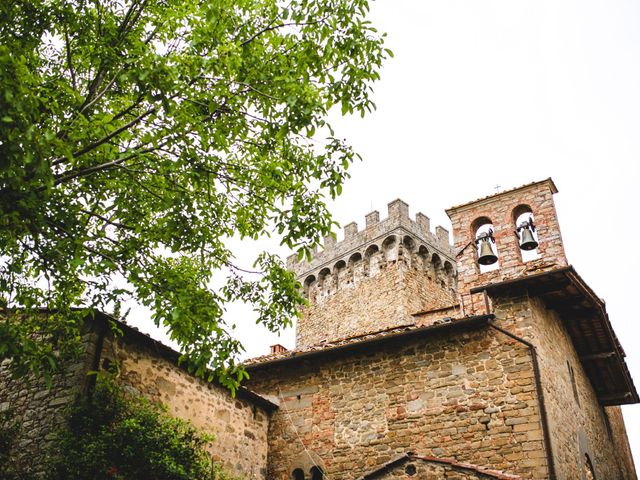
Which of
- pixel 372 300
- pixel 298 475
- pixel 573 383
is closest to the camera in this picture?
pixel 298 475

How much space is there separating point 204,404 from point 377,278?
13347mm

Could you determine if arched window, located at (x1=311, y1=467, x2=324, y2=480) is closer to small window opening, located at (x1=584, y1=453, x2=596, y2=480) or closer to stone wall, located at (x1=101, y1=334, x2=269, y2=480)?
stone wall, located at (x1=101, y1=334, x2=269, y2=480)

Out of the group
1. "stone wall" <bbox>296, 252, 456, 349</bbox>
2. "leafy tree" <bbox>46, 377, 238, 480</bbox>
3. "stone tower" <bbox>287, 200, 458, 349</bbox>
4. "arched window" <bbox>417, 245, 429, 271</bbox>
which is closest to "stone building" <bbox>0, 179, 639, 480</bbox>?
"leafy tree" <bbox>46, 377, 238, 480</bbox>

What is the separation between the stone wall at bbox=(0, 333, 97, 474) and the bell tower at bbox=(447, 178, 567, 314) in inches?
269

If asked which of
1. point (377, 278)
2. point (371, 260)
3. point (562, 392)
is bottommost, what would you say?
point (562, 392)

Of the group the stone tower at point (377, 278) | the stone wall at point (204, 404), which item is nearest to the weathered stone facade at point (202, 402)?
the stone wall at point (204, 404)

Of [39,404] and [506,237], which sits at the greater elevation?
[506,237]

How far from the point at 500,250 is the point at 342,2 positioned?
252 inches

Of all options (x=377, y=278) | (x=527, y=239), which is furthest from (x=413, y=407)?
(x=377, y=278)

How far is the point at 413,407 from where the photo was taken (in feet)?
34.5

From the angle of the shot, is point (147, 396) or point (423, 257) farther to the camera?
point (423, 257)

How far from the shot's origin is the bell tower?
10883 millimetres

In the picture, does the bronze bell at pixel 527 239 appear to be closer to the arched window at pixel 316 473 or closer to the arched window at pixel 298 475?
the arched window at pixel 316 473

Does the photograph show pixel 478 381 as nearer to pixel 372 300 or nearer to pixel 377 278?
pixel 372 300
